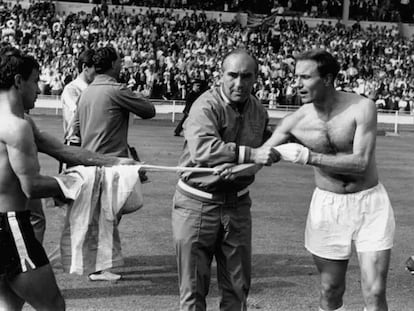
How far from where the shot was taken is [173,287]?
732 cm

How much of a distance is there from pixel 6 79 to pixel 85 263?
4.50ft

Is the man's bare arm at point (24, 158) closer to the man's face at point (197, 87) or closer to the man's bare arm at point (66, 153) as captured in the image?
the man's bare arm at point (66, 153)

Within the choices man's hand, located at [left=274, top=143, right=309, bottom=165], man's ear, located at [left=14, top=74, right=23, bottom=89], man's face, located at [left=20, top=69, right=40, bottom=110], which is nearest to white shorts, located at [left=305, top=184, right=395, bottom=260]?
man's hand, located at [left=274, top=143, right=309, bottom=165]

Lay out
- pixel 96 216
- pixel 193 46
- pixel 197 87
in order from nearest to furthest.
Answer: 1. pixel 96 216
2. pixel 197 87
3. pixel 193 46

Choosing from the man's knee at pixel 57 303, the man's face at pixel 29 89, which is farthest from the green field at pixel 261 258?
the man's face at pixel 29 89

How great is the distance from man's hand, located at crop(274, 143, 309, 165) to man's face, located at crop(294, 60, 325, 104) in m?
0.50

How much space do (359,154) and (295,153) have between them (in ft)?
1.67

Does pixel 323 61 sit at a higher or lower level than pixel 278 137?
higher

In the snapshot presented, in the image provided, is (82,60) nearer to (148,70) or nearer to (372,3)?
(148,70)

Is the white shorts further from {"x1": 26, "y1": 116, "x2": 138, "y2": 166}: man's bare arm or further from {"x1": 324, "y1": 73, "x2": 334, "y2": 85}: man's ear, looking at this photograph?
{"x1": 26, "y1": 116, "x2": 138, "y2": 166}: man's bare arm

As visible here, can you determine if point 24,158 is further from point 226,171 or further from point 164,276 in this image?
point 164,276

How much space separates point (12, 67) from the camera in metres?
4.74

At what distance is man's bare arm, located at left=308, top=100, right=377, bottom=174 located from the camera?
18.9ft

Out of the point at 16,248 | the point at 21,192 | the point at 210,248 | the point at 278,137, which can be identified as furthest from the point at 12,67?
the point at 278,137
